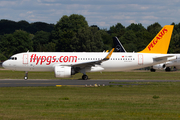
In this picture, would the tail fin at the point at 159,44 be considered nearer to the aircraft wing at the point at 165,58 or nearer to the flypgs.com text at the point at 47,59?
the aircraft wing at the point at 165,58

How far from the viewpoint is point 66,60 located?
122ft

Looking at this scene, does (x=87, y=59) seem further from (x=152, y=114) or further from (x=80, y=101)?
(x=152, y=114)

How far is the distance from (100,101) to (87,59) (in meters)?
20.6

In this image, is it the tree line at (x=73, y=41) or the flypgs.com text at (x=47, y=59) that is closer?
the flypgs.com text at (x=47, y=59)

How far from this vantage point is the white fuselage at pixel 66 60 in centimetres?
3706

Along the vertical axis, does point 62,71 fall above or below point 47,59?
below

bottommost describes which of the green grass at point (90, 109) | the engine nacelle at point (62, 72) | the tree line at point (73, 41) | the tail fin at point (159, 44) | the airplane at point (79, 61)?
the green grass at point (90, 109)

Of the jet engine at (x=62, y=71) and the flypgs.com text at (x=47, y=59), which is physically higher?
the flypgs.com text at (x=47, y=59)

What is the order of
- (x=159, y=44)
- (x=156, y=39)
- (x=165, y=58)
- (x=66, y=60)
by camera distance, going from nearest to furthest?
1. (x=66, y=60)
2. (x=165, y=58)
3. (x=159, y=44)
4. (x=156, y=39)

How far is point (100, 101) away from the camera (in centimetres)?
1759

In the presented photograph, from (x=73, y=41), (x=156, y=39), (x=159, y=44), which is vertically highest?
(x=73, y=41)

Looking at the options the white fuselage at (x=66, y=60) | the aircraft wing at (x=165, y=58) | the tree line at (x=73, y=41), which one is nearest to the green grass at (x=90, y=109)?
the white fuselage at (x=66, y=60)

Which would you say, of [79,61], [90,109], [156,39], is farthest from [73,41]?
[90,109]

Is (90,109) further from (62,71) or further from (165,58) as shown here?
(165,58)
